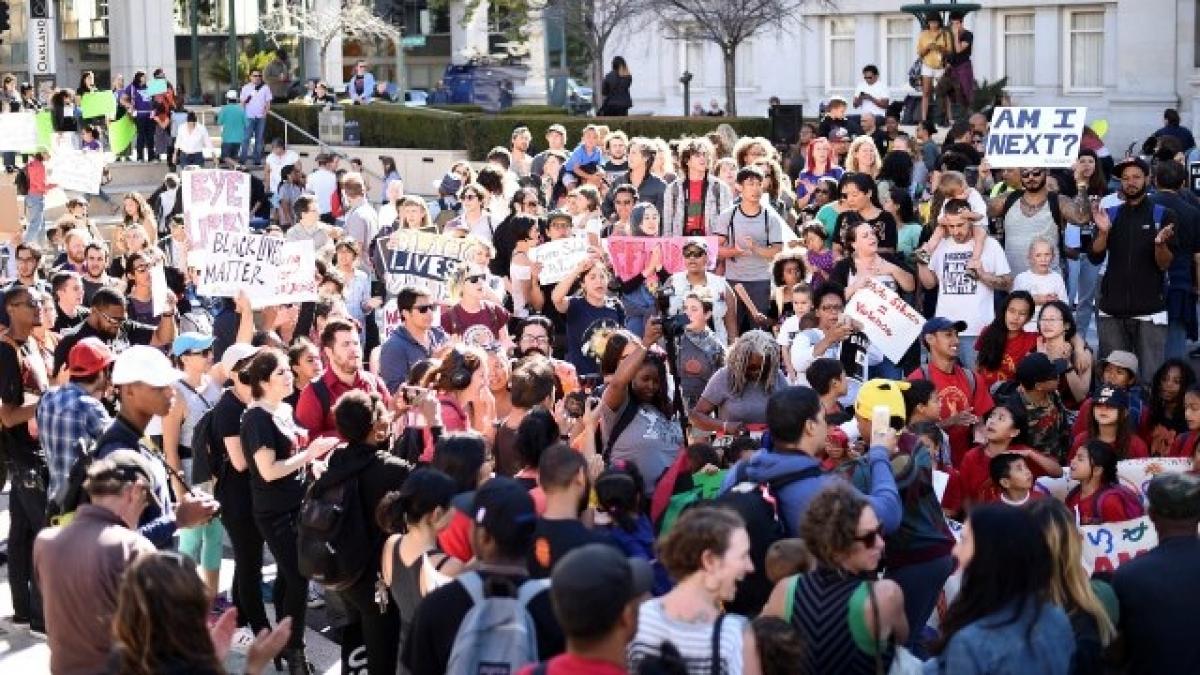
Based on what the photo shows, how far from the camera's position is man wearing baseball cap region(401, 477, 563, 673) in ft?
23.4

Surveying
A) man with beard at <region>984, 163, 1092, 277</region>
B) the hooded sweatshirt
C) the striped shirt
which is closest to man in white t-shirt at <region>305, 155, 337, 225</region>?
man with beard at <region>984, 163, 1092, 277</region>

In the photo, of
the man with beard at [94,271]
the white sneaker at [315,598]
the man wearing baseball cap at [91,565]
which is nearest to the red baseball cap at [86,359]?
the man wearing baseball cap at [91,565]

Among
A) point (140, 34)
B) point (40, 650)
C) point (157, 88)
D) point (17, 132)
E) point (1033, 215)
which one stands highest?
point (140, 34)

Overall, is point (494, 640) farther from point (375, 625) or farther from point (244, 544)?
point (244, 544)

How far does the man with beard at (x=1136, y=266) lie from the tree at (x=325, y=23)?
147 ft

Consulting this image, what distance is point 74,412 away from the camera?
32.2ft

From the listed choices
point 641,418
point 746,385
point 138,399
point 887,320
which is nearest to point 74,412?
point 138,399

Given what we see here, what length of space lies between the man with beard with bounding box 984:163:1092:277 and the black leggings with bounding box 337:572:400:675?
6.63 meters

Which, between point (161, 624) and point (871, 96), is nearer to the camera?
point (161, 624)

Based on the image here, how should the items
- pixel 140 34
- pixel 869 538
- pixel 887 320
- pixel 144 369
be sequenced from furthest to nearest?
pixel 140 34 < pixel 887 320 < pixel 144 369 < pixel 869 538

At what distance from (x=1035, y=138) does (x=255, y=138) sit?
21365mm

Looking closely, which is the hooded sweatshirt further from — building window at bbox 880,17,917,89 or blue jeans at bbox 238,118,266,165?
building window at bbox 880,17,917,89

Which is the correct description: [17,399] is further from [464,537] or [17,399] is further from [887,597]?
[887,597]

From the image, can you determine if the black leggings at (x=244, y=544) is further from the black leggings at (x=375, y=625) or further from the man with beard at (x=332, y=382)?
the black leggings at (x=375, y=625)
